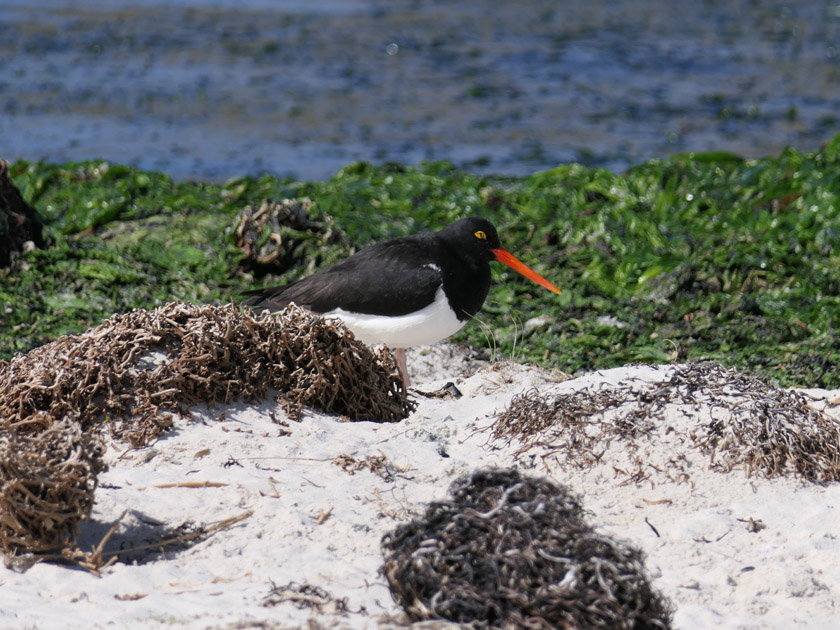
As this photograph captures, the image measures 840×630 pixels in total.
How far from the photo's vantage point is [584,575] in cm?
258

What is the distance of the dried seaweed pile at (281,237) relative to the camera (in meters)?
7.00

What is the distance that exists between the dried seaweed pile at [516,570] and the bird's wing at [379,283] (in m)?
2.49

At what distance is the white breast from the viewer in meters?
5.20

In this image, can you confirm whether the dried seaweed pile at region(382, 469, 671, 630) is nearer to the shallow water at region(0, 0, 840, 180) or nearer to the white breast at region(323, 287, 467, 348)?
the white breast at region(323, 287, 467, 348)

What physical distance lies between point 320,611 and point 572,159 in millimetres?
9022

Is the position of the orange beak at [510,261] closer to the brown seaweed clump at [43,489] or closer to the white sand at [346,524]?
the white sand at [346,524]

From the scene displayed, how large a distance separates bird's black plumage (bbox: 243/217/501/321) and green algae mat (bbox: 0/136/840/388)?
481 millimetres

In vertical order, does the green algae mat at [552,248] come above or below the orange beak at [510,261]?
below

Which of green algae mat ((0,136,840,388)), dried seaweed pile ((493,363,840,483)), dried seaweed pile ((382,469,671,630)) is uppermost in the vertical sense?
dried seaweed pile ((382,469,671,630))

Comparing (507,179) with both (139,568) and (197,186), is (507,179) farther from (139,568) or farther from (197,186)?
(139,568)

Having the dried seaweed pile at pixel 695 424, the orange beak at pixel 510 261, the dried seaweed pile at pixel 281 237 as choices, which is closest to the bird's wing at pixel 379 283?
the orange beak at pixel 510 261

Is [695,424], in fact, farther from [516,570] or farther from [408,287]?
[408,287]

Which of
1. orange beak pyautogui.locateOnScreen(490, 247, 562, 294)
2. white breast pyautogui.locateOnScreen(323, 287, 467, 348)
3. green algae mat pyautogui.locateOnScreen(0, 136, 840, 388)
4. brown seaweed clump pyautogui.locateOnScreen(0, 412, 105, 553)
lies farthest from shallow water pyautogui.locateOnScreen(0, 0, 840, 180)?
brown seaweed clump pyautogui.locateOnScreen(0, 412, 105, 553)

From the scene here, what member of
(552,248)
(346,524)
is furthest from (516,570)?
(552,248)
